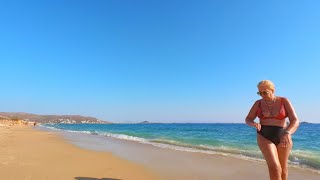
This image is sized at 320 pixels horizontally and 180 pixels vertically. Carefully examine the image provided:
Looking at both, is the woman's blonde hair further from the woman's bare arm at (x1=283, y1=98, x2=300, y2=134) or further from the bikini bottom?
the bikini bottom

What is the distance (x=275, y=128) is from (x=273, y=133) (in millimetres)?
80

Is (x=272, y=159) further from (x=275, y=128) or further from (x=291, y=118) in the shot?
(x=291, y=118)

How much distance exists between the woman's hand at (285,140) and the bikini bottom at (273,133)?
7 cm

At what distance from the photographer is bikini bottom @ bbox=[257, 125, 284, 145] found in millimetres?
4602

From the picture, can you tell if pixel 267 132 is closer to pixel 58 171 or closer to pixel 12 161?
pixel 58 171

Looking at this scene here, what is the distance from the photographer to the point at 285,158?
15.1ft

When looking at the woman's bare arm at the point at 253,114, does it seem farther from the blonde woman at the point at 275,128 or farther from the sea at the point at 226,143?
the sea at the point at 226,143

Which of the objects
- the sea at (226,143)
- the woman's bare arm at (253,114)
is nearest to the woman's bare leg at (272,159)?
the woman's bare arm at (253,114)

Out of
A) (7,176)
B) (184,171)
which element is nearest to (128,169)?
(184,171)

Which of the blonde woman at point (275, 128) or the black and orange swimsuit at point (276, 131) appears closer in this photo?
the blonde woman at point (275, 128)

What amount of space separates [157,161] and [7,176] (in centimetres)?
442

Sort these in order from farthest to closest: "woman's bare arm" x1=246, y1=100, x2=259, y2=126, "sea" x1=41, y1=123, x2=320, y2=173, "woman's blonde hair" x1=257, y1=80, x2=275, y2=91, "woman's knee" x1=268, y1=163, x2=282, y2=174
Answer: "sea" x1=41, y1=123, x2=320, y2=173
"woman's bare arm" x1=246, y1=100, x2=259, y2=126
"woman's blonde hair" x1=257, y1=80, x2=275, y2=91
"woman's knee" x1=268, y1=163, x2=282, y2=174

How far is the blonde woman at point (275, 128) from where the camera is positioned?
4.48 m

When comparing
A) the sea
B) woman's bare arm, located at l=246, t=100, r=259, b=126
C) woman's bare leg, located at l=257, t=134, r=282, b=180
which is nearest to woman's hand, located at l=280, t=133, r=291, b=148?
woman's bare leg, located at l=257, t=134, r=282, b=180
